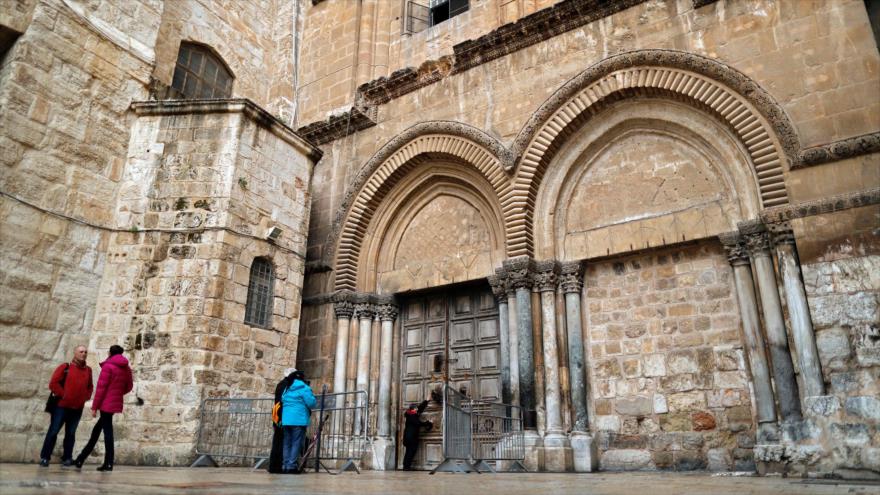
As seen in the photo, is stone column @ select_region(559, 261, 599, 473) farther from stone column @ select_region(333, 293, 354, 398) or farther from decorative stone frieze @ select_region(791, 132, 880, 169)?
stone column @ select_region(333, 293, 354, 398)

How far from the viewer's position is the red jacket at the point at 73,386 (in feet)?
21.6

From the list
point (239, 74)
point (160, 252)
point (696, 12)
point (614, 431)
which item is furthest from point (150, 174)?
point (696, 12)

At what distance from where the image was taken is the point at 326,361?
36.1ft

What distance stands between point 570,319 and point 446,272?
256 centimetres

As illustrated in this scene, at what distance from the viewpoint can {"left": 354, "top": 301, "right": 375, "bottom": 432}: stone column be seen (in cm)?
1052

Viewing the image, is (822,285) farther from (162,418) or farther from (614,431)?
(162,418)

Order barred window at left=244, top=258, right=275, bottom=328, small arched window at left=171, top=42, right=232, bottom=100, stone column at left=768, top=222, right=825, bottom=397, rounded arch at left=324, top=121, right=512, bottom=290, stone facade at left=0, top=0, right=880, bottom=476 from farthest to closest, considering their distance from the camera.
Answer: small arched window at left=171, top=42, right=232, bottom=100 → rounded arch at left=324, top=121, right=512, bottom=290 → barred window at left=244, top=258, right=275, bottom=328 → stone facade at left=0, top=0, right=880, bottom=476 → stone column at left=768, top=222, right=825, bottom=397

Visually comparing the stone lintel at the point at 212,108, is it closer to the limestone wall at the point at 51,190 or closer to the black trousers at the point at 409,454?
the limestone wall at the point at 51,190

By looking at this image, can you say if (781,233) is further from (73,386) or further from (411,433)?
(73,386)

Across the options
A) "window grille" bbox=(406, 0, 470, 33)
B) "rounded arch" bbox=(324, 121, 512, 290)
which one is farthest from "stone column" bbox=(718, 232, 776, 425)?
"window grille" bbox=(406, 0, 470, 33)

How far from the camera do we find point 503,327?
9641 millimetres

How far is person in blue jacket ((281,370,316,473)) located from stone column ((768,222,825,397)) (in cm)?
579

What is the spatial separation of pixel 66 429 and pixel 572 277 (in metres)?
6.99

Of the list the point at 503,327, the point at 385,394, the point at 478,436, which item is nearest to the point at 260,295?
the point at 385,394
